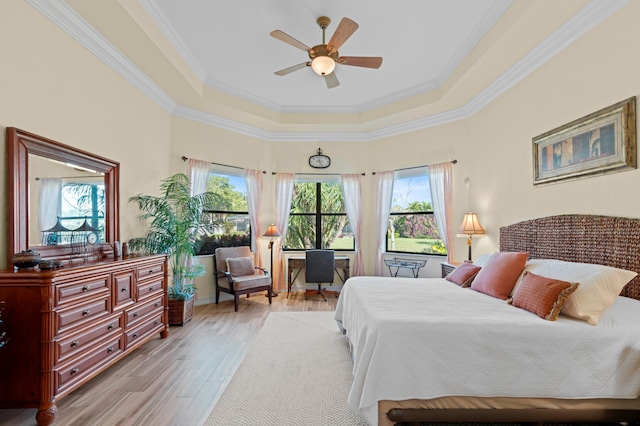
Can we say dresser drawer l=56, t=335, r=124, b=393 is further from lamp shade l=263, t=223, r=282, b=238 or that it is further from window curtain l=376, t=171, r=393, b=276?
window curtain l=376, t=171, r=393, b=276

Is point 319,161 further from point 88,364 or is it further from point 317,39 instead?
point 88,364

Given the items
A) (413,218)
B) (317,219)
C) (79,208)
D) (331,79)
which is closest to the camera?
(79,208)

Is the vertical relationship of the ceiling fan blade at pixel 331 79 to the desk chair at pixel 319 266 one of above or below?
above

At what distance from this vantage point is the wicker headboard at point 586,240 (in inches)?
91.4

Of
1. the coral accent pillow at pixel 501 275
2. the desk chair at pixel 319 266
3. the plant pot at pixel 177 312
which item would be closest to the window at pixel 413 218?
the desk chair at pixel 319 266

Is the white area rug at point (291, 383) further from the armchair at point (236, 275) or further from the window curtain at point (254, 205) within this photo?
the window curtain at point (254, 205)

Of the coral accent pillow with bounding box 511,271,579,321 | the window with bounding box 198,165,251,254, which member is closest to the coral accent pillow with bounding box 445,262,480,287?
the coral accent pillow with bounding box 511,271,579,321

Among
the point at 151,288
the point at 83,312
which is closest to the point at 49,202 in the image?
the point at 83,312

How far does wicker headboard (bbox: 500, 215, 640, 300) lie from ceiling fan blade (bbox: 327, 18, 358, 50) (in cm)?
264

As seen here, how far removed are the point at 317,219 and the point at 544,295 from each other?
4461mm

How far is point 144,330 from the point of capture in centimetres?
323

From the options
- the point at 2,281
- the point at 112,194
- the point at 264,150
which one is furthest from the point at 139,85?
the point at 2,281

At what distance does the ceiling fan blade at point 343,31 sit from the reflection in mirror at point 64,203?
9.11 ft

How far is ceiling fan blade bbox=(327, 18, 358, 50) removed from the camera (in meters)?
2.72
